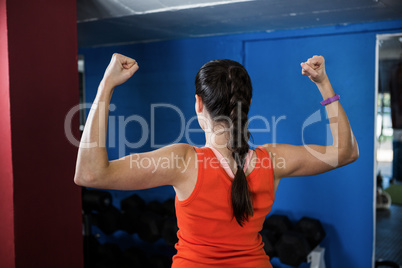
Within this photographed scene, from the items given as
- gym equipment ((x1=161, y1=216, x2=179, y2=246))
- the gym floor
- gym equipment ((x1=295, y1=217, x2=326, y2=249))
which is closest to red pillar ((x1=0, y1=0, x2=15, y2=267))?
gym equipment ((x1=161, y1=216, x2=179, y2=246))

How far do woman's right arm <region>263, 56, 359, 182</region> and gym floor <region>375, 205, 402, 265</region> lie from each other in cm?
202

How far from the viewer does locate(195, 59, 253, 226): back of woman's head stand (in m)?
0.77

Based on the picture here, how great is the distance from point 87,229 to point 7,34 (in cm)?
147

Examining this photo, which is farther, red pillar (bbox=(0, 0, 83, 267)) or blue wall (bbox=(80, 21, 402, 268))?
blue wall (bbox=(80, 21, 402, 268))

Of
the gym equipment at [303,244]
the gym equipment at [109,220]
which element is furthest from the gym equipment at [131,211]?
the gym equipment at [303,244]

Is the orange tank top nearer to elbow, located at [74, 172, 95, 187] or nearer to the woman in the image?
the woman

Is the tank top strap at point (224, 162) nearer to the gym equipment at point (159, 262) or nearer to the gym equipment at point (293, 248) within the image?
the gym equipment at point (293, 248)

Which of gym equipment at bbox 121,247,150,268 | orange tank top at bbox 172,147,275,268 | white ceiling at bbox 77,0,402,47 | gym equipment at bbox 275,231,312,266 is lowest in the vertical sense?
gym equipment at bbox 121,247,150,268

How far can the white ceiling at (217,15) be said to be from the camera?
5.37 ft

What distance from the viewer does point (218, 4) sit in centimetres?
163

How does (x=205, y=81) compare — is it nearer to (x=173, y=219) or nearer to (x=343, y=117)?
(x=343, y=117)

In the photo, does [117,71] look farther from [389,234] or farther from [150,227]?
[389,234]

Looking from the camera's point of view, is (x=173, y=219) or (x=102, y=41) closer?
(x=173, y=219)

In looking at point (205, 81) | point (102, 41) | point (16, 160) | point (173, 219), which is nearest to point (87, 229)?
point (173, 219)
